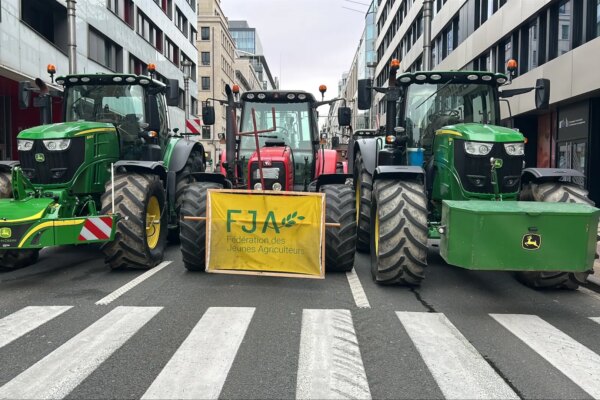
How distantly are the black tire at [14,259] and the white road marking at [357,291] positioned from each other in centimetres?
471

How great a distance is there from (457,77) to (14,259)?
7.01 metres

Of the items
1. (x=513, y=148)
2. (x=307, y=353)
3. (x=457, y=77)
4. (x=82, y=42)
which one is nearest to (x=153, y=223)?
(x=307, y=353)

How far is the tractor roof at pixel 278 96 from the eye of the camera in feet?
28.5

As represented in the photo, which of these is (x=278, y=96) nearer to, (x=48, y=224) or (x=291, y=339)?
(x=48, y=224)

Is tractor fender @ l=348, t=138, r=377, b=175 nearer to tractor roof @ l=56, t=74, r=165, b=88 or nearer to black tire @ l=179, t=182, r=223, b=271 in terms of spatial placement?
black tire @ l=179, t=182, r=223, b=271

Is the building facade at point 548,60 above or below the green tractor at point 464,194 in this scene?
above

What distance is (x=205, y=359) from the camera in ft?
12.8

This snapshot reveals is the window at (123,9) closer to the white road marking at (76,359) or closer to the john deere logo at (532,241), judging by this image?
the white road marking at (76,359)

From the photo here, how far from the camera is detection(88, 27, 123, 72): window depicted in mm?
23000

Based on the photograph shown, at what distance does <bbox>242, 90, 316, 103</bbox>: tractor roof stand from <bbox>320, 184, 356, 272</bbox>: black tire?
249 cm

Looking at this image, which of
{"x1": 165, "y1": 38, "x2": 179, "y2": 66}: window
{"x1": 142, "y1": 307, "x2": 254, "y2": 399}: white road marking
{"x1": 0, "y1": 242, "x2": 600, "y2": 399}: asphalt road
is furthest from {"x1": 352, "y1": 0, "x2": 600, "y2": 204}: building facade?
{"x1": 165, "y1": 38, "x2": 179, "y2": 66}: window

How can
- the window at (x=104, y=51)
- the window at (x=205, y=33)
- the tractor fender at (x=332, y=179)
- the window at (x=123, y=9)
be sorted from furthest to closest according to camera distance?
1. the window at (x=205, y=33)
2. the window at (x=123, y=9)
3. the window at (x=104, y=51)
4. the tractor fender at (x=332, y=179)

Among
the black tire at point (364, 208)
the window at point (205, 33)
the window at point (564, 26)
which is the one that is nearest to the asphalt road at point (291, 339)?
the black tire at point (364, 208)

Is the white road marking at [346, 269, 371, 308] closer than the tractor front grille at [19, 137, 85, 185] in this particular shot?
Yes
